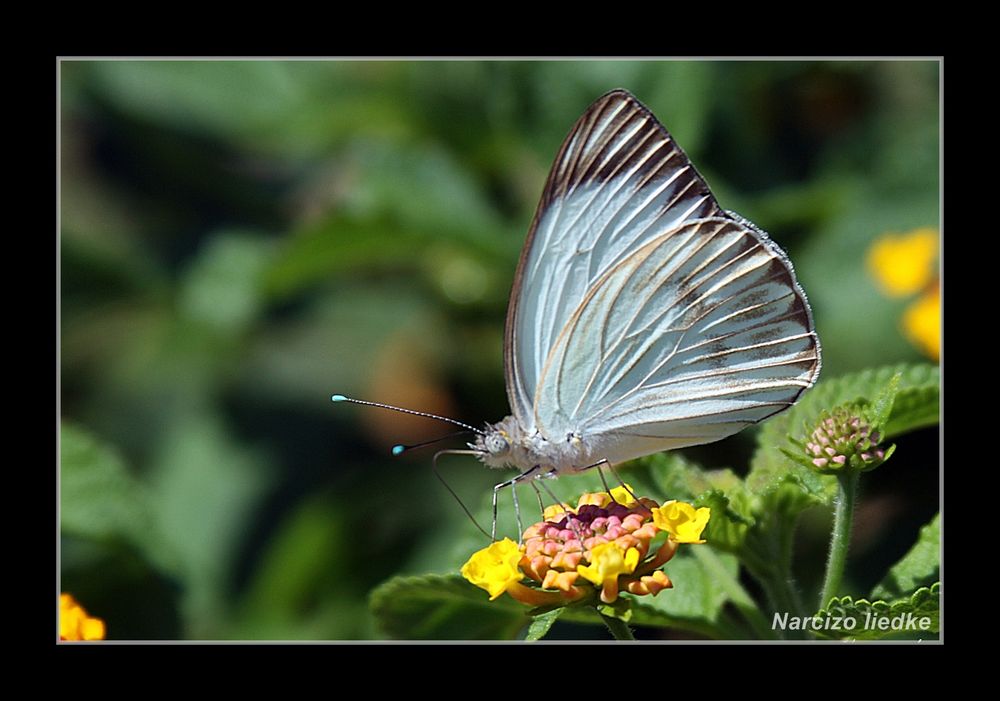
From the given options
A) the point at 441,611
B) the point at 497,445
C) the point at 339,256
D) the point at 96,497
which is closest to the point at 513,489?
the point at 497,445

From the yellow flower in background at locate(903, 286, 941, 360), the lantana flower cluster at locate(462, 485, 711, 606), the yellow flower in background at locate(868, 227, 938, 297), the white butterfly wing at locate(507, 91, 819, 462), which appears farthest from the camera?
the yellow flower in background at locate(868, 227, 938, 297)

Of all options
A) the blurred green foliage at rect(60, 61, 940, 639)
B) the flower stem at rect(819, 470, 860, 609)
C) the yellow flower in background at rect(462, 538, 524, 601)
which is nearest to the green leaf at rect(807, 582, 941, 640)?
the flower stem at rect(819, 470, 860, 609)

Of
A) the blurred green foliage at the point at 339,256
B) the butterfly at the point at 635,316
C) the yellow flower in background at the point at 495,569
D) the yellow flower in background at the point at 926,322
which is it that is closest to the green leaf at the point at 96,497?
the blurred green foliage at the point at 339,256

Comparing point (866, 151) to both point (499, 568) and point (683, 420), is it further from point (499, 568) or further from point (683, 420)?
point (499, 568)

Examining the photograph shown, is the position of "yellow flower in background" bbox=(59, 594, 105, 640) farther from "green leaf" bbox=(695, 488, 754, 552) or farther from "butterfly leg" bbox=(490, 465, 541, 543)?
"green leaf" bbox=(695, 488, 754, 552)

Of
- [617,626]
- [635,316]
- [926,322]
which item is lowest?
[617,626]

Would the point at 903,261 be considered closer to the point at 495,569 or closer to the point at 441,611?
the point at 441,611

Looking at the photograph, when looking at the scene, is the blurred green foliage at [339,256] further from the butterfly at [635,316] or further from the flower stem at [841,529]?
the flower stem at [841,529]
